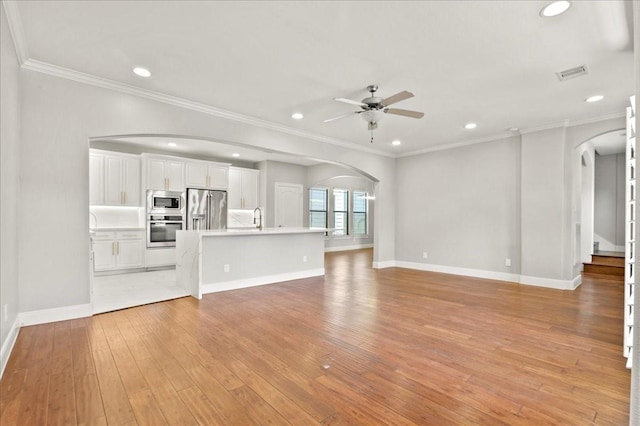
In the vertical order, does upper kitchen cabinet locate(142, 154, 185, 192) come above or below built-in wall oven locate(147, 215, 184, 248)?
above

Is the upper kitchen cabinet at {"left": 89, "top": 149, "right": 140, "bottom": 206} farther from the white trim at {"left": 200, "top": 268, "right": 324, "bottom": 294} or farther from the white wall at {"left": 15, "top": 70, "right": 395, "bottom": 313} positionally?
the white trim at {"left": 200, "top": 268, "right": 324, "bottom": 294}

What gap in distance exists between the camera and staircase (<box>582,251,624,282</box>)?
6.16m

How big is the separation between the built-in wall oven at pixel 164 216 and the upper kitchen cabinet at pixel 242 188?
1397mm

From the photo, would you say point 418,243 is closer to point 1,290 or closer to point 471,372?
point 471,372

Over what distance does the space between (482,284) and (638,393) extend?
492cm

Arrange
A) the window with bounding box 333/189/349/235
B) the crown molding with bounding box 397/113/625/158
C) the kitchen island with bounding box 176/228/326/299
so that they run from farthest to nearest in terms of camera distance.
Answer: the window with bounding box 333/189/349/235 < the crown molding with bounding box 397/113/625/158 < the kitchen island with bounding box 176/228/326/299

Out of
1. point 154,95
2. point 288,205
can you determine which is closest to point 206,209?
point 288,205

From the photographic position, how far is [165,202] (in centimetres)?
698

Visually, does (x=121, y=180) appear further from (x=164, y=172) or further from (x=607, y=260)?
(x=607, y=260)

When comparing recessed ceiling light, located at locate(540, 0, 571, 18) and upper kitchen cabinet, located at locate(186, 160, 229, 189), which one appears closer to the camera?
recessed ceiling light, located at locate(540, 0, 571, 18)

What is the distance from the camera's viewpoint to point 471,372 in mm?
2354

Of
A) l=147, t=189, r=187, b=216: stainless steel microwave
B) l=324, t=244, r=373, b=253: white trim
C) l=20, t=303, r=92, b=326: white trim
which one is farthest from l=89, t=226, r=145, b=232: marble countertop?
l=324, t=244, r=373, b=253: white trim

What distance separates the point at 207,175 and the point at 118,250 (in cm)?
258

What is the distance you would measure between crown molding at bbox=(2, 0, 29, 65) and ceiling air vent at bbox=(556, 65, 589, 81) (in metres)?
5.16
